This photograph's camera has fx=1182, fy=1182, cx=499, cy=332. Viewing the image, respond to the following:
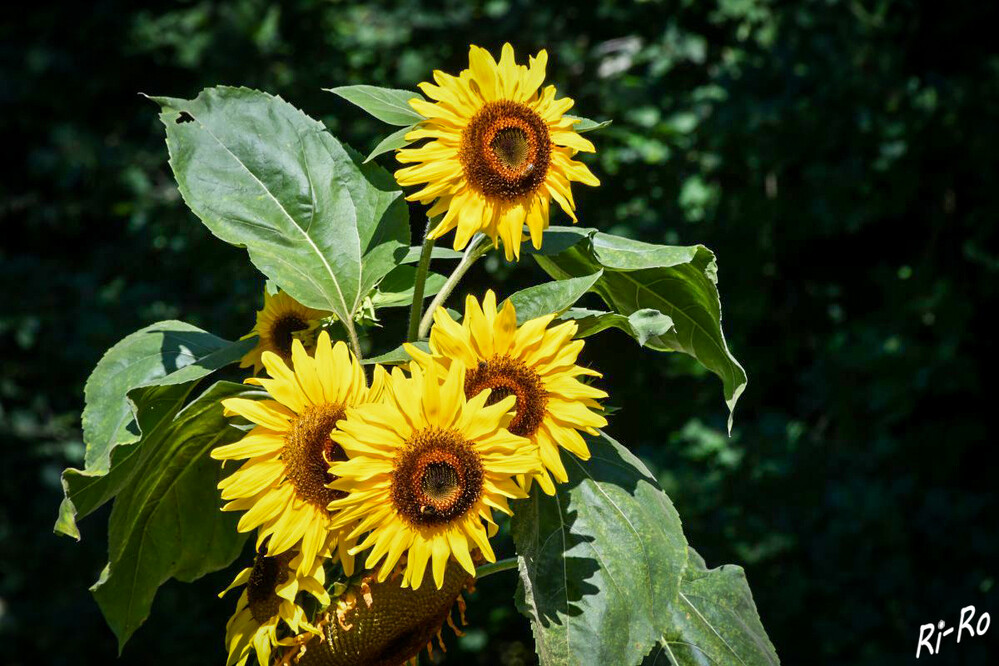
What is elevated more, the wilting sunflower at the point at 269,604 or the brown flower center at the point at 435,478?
the brown flower center at the point at 435,478

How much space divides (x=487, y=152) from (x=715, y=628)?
0.41 metres

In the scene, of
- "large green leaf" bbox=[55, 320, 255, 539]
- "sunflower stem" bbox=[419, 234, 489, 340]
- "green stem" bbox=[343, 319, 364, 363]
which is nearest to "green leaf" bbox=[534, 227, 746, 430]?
"sunflower stem" bbox=[419, 234, 489, 340]

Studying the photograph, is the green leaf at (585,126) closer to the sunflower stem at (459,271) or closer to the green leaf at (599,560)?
the sunflower stem at (459,271)

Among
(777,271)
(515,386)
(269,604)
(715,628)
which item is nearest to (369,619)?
(269,604)

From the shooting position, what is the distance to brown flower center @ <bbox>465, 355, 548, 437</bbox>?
0.75 meters

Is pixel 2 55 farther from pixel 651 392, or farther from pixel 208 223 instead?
pixel 208 223

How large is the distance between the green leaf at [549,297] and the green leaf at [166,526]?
23 cm

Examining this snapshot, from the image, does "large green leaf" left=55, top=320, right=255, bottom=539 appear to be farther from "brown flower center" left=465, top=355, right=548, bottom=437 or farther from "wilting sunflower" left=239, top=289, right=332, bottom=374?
"brown flower center" left=465, top=355, right=548, bottom=437

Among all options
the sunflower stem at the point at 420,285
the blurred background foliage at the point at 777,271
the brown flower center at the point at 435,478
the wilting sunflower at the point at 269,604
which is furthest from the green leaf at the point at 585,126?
the blurred background foliage at the point at 777,271

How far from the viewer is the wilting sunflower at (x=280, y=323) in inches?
35.2

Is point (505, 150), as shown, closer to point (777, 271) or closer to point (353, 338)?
point (353, 338)

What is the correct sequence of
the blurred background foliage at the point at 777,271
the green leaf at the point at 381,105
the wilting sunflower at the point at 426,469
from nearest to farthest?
the wilting sunflower at the point at 426,469, the green leaf at the point at 381,105, the blurred background foliage at the point at 777,271

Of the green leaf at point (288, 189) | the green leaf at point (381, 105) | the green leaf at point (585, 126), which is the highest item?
the green leaf at point (381, 105)

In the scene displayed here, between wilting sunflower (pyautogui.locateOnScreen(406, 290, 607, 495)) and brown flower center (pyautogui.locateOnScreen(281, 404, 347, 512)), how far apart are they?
0.25 feet
